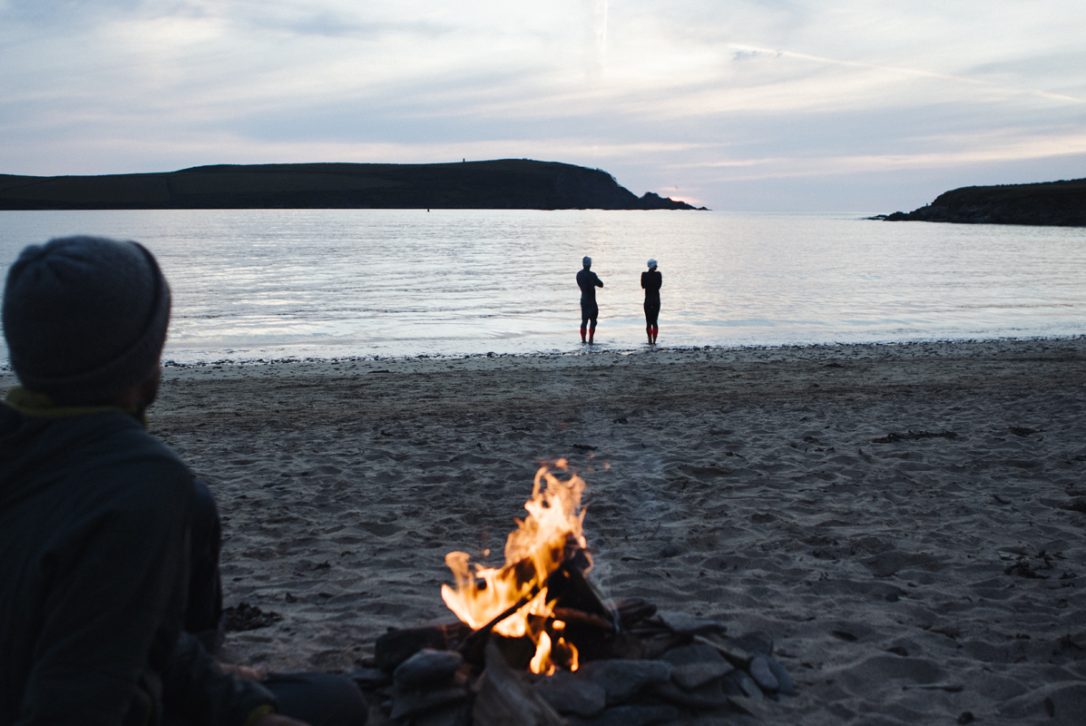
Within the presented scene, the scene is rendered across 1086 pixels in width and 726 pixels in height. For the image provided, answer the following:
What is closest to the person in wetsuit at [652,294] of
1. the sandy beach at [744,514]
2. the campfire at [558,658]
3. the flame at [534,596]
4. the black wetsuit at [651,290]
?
the black wetsuit at [651,290]

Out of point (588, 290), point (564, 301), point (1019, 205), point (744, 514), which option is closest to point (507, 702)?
point (744, 514)

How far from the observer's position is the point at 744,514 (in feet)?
22.8

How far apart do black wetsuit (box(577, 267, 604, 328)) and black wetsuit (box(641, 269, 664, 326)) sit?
109 cm

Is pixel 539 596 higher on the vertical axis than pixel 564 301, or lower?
lower

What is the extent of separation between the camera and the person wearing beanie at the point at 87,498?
1.83m

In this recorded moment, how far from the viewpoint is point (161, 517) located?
6.23 feet

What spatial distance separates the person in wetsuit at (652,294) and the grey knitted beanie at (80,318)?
58.5 feet

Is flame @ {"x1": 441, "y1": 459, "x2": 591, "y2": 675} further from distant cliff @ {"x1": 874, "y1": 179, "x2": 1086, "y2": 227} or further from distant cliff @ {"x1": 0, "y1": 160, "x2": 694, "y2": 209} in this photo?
distant cliff @ {"x1": 0, "y1": 160, "x2": 694, "y2": 209}

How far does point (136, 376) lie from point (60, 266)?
307 millimetres

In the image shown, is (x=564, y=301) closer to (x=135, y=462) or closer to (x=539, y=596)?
(x=539, y=596)

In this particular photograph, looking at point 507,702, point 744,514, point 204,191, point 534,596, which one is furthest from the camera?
point 204,191

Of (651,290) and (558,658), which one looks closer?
(558,658)

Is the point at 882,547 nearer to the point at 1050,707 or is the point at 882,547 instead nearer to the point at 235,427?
the point at 1050,707

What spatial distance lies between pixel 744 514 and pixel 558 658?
316 centimetres
